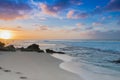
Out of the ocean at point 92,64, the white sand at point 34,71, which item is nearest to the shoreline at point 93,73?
the ocean at point 92,64

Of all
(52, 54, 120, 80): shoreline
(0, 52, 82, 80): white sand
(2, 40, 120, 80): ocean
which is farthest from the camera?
(2, 40, 120, 80): ocean

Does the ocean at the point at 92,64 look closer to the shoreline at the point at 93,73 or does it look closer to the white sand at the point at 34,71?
the shoreline at the point at 93,73

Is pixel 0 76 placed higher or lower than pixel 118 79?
higher

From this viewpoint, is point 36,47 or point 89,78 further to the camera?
point 36,47

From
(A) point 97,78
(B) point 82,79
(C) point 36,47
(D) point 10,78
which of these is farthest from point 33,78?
(C) point 36,47

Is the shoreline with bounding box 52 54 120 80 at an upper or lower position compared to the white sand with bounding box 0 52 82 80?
lower

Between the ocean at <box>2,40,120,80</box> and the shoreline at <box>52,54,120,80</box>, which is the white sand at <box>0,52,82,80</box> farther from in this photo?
the ocean at <box>2,40,120,80</box>

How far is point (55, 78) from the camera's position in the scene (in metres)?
8.57

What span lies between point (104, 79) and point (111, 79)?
0.50 m

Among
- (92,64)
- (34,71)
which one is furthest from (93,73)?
(92,64)

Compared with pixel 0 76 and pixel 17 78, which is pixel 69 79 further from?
pixel 0 76

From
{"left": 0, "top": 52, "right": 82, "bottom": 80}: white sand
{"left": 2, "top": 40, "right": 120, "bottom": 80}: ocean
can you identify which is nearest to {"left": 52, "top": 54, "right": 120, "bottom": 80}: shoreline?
{"left": 2, "top": 40, "right": 120, "bottom": 80}: ocean

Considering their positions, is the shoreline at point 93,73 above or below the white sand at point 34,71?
below

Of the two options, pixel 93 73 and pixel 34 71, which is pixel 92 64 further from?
pixel 34 71
